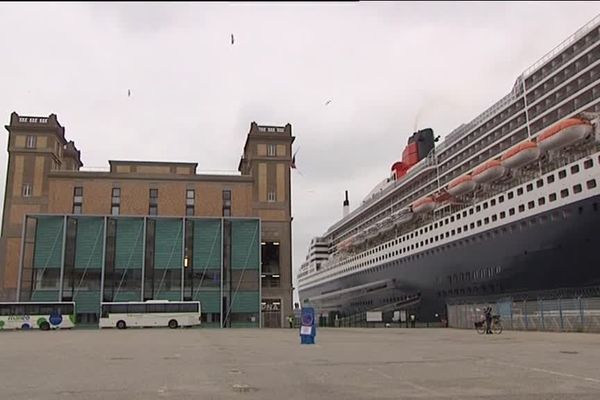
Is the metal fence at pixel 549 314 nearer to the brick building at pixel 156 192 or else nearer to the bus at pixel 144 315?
the bus at pixel 144 315

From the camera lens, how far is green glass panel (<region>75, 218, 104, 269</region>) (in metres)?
53.5

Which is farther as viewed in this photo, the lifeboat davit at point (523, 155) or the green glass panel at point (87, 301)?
the green glass panel at point (87, 301)

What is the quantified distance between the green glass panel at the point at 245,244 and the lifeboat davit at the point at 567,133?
30.3 metres

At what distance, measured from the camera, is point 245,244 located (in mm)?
56125

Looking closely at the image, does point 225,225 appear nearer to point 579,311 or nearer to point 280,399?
point 579,311

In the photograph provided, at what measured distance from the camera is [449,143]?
54938 millimetres

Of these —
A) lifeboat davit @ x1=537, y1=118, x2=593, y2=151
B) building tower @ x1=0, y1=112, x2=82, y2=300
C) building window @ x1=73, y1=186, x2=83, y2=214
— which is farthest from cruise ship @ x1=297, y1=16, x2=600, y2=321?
building tower @ x1=0, y1=112, x2=82, y2=300

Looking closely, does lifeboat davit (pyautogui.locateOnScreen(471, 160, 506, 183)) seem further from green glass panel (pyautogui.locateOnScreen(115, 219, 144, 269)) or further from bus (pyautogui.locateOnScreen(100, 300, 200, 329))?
green glass panel (pyautogui.locateOnScreen(115, 219, 144, 269))

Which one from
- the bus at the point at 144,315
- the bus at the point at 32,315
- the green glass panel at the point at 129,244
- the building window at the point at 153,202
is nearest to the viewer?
the bus at the point at 32,315

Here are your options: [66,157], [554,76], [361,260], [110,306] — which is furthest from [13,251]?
[554,76]

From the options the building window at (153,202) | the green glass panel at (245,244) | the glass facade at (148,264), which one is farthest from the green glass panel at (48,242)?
the green glass panel at (245,244)

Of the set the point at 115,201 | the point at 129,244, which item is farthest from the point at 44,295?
the point at 115,201

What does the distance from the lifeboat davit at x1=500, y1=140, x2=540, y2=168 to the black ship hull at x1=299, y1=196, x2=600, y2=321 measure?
12.5 feet

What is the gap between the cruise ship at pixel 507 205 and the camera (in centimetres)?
3247
